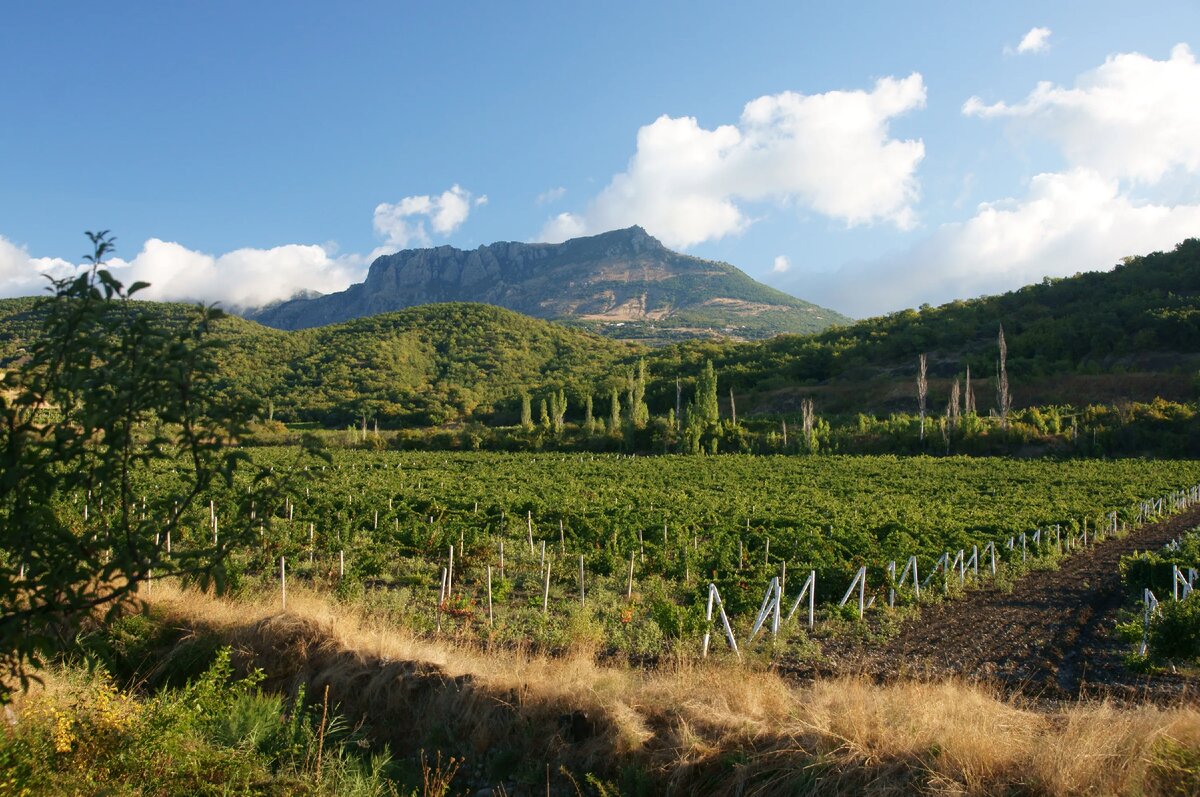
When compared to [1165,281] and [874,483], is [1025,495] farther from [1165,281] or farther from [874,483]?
[1165,281]

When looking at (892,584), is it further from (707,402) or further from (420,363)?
(420,363)

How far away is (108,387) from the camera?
347 centimetres

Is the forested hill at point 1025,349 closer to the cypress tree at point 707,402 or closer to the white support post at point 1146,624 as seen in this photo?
the cypress tree at point 707,402

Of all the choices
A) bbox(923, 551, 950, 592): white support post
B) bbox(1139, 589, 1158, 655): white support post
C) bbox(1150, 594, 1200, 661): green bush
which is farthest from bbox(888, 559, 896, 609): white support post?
bbox(1150, 594, 1200, 661): green bush

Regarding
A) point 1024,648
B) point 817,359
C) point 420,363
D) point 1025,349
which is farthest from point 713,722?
point 420,363

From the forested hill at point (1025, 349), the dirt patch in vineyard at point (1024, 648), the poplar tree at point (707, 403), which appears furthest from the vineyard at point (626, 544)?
the forested hill at point (1025, 349)

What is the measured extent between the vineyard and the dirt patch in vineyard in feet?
3.39

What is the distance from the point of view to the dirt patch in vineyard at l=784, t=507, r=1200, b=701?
898cm

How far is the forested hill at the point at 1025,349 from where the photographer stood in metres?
73.4

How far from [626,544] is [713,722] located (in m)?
11.2

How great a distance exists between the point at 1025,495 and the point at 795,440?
30873mm

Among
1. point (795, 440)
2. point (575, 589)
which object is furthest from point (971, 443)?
point (575, 589)

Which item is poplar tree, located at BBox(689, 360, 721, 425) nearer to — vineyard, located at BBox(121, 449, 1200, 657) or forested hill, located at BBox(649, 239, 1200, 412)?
forested hill, located at BBox(649, 239, 1200, 412)

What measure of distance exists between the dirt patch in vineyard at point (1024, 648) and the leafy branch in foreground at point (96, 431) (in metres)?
7.61
